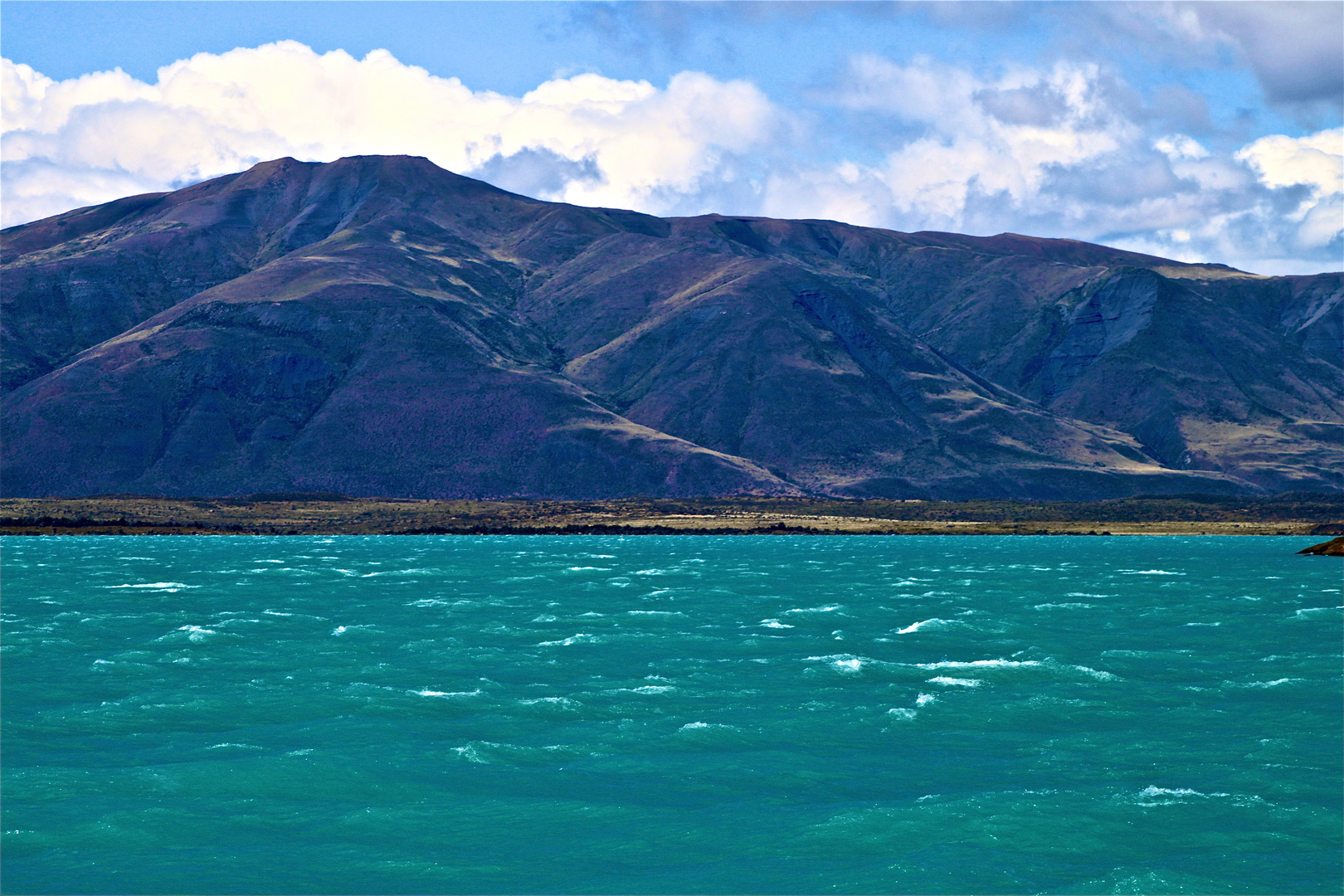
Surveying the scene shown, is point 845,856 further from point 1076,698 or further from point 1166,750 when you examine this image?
point 1076,698

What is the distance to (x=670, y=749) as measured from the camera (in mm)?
34250

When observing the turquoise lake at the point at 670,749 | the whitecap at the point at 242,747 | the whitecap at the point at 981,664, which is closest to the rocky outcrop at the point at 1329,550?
the turquoise lake at the point at 670,749

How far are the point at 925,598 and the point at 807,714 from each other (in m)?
41.1

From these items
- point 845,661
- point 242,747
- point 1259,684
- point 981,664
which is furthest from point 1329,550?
point 242,747

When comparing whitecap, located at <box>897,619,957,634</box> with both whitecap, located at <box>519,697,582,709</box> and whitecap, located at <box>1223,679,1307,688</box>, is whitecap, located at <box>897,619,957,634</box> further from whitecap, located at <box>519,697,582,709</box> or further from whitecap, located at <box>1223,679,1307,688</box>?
whitecap, located at <box>519,697,582,709</box>

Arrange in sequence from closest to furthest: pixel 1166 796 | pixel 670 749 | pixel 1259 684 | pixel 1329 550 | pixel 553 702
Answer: pixel 1166 796, pixel 670 749, pixel 553 702, pixel 1259 684, pixel 1329 550

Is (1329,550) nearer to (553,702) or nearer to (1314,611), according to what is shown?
(1314,611)

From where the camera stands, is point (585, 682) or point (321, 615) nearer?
point (585, 682)

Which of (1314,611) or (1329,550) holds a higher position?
(1329,550)

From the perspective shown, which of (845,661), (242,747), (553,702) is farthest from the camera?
(845,661)

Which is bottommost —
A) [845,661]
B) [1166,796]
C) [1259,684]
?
[1166,796]

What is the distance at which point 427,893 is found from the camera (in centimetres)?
2377

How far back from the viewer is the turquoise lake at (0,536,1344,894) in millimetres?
25328

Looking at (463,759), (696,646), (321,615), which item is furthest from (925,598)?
(463,759)
